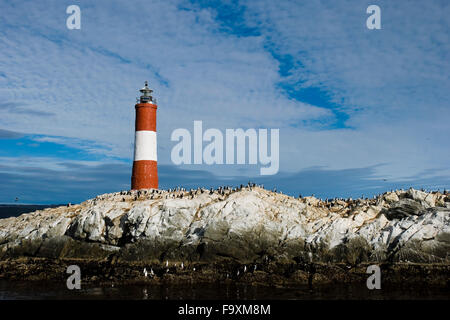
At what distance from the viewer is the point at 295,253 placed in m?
31.0

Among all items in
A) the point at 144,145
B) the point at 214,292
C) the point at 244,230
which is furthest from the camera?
the point at 144,145

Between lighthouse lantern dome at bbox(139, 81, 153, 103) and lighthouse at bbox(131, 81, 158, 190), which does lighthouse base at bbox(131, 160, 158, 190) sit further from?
lighthouse lantern dome at bbox(139, 81, 153, 103)

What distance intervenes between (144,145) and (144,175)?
3.34 m

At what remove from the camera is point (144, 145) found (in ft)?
146

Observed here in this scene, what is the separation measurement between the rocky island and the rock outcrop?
83 millimetres

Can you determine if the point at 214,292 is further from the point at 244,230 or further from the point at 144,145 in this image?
the point at 144,145

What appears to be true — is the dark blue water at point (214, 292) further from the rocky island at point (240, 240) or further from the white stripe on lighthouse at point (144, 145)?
the white stripe on lighthouse at point (144, 145)

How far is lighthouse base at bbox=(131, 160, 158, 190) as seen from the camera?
4453 cm

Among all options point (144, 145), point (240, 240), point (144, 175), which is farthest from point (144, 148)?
point (240, 240)

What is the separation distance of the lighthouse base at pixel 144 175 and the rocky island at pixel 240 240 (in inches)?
220

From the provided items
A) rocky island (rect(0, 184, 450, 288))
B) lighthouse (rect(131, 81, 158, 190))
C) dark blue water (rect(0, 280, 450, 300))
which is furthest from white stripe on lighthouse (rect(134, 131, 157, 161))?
dark blue water (rect(0, 280, 450, 300))

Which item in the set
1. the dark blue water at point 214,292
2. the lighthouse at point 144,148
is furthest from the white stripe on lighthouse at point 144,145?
the dark blue water at point 214,292

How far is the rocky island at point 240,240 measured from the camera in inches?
1129
